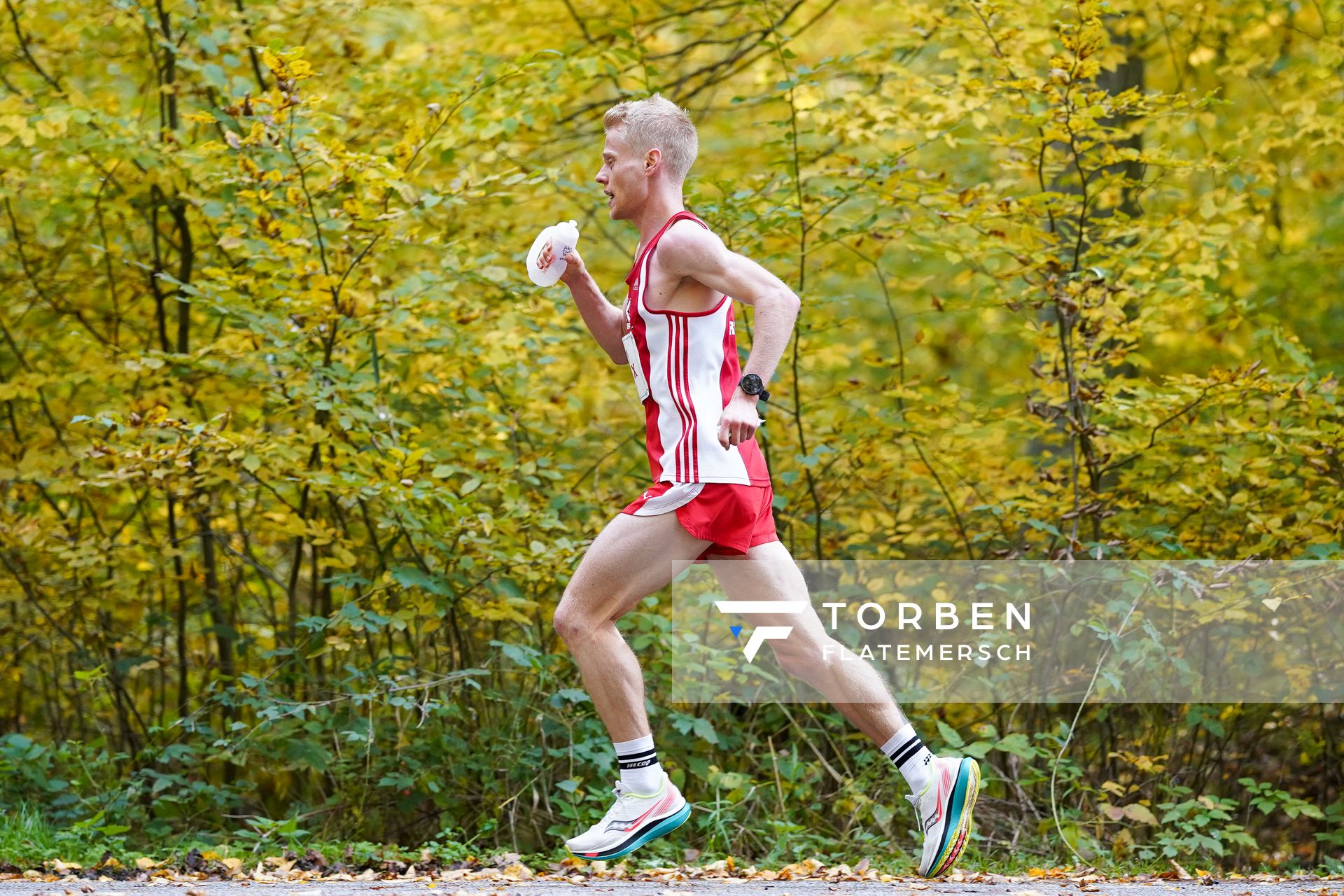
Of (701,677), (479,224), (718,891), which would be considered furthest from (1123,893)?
(479,224)

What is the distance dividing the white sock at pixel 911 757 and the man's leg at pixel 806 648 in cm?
3

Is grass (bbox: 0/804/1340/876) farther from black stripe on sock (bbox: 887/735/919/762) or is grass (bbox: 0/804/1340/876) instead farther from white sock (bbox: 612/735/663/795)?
white sock (bbox: 612/735/663/795)

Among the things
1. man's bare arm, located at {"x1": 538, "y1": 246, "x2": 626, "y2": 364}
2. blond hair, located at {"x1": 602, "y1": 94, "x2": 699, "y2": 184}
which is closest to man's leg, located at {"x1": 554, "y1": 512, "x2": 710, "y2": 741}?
man's bare arm, located at {"x1": 538, "y1": 246, "x2": 626, "y2": 364}

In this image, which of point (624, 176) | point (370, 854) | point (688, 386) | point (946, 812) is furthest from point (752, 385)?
point (370, 854)

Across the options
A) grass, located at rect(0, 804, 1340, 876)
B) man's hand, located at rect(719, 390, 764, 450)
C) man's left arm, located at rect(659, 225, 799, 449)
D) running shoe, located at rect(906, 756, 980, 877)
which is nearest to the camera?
man's hand, located at rect(719, 390, 764, 450)

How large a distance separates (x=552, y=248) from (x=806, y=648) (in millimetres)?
1391

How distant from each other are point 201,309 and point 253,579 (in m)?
1.78

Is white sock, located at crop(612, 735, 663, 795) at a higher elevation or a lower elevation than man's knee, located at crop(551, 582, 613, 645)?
lower

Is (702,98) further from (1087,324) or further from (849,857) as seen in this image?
(849,857)

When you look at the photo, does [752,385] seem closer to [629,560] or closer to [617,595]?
[629,560]

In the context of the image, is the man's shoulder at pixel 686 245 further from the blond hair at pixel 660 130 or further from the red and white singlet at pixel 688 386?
the blond hair at pixel 660 130

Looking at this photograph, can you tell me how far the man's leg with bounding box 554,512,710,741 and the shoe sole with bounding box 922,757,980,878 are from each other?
3.11 ft

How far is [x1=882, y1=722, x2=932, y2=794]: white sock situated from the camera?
400 cm

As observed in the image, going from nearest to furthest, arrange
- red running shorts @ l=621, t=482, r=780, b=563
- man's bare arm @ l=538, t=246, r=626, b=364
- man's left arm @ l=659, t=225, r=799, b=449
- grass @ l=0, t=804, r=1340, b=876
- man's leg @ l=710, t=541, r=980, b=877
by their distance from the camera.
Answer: man's left arm @ l=659, t=225, r=799, b=449 → red running shorts @ l=621, t=482, r=780, b=563 → man's leg @ l=710, t=541, r=980, b=877 → man's bare arm @ l=538, t=246, r=626, b=364 → grass @ l=0, t=804, r=1340, b=876
